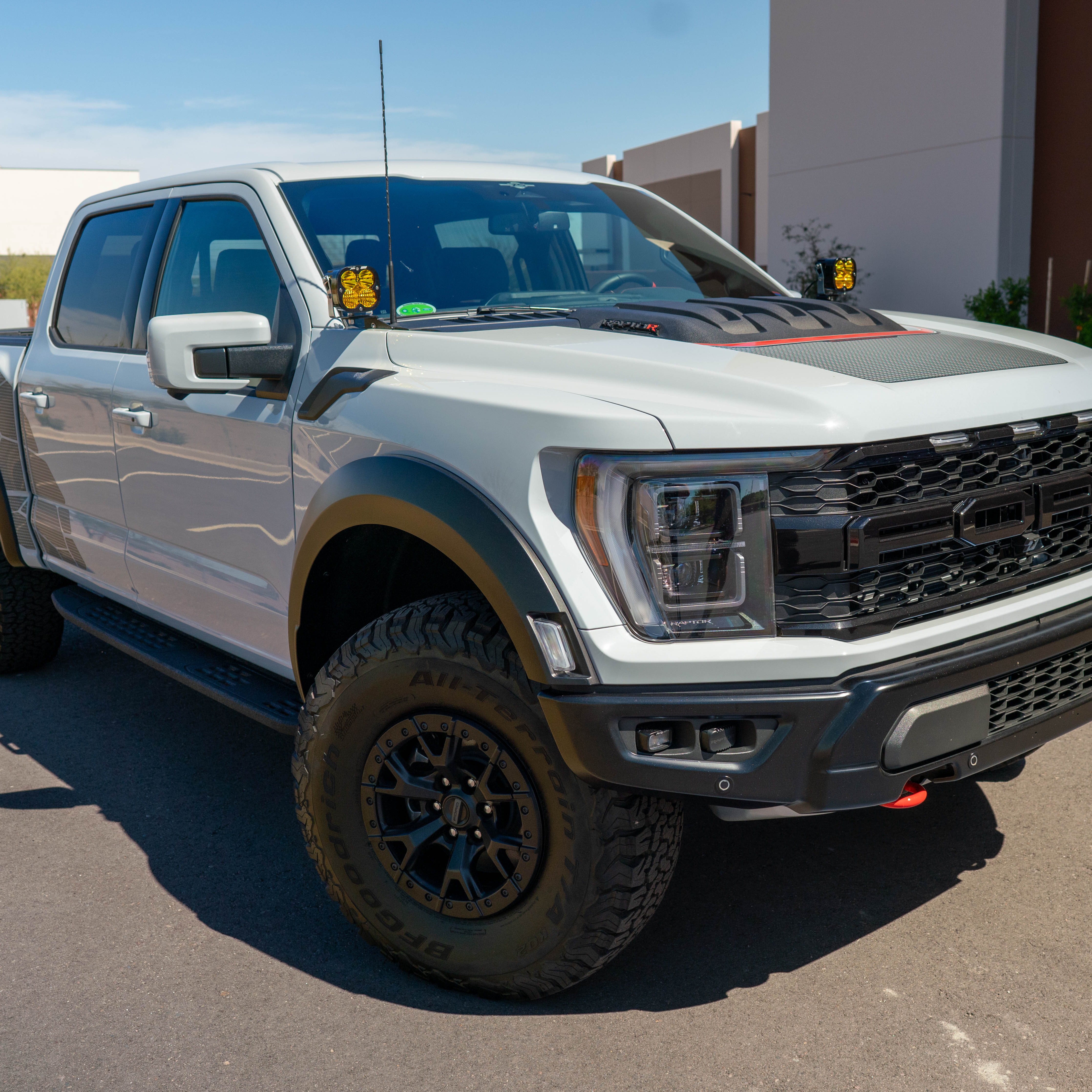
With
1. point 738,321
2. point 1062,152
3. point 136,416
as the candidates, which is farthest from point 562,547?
point 1062,152

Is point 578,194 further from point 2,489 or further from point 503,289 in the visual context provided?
point 2,489

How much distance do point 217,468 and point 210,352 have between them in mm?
481

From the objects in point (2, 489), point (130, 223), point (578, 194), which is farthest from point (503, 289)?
point (2, 489)

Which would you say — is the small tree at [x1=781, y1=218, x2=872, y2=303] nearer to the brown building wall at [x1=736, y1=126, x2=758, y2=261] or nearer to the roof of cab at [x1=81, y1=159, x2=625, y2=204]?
the roof of cab at [x1=81, y1=159, x2=625, y2=204]

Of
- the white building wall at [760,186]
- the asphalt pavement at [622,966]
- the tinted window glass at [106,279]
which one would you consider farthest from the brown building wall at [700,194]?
the asphalt pavement at [622,966]

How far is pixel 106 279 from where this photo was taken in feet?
13.5

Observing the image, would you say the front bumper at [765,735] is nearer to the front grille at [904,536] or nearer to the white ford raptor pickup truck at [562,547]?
the white ford raptor pickup truck at [562,547]

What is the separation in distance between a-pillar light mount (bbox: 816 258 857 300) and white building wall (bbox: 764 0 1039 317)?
904 centimetres

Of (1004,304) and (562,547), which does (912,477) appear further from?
(1004,304)

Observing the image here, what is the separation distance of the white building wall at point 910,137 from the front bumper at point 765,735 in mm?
10917

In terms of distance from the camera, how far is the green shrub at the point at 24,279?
49.5 m

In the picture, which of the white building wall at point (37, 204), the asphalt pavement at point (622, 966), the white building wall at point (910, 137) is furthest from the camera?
the white building wall at point (37, 204)

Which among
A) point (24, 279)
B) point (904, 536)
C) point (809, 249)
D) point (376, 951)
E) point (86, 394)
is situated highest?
point (24, 279)

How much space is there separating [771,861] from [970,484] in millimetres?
1358
